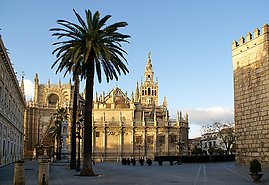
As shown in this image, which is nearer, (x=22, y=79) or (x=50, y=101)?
(x=22, y=79)

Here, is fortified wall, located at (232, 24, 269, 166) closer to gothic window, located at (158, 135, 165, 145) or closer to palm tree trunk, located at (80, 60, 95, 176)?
palm tree trunk, located at (80, 60, 95, 176)

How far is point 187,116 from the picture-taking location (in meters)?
79.8

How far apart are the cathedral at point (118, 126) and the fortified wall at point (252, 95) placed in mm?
32920

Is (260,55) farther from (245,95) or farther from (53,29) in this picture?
(53,29)

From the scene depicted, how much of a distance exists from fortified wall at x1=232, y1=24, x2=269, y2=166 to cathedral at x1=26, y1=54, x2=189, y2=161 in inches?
1296

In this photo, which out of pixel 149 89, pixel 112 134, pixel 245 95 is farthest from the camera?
pixel 149 89

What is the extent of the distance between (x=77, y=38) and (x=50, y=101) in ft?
252

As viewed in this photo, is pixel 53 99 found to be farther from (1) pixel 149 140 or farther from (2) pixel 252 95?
(2) pixel 252 95

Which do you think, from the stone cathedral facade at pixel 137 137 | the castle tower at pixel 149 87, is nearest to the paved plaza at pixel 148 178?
the stone cathedral facade at pixel 137 137

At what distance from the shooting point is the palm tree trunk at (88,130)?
23484 mm

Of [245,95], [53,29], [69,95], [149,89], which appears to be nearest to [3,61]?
[53,29]

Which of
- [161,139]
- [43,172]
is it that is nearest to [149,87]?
[161,139]

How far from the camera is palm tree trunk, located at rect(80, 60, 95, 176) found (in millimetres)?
23484

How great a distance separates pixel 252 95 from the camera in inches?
1194
